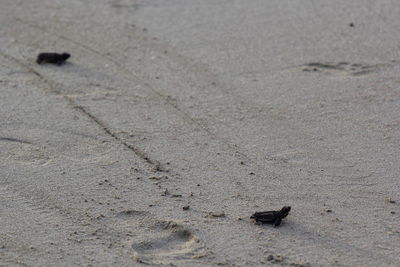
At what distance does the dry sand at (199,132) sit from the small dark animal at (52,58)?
7 cm

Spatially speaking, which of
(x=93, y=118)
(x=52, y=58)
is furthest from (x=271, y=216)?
(x=52, y=58)

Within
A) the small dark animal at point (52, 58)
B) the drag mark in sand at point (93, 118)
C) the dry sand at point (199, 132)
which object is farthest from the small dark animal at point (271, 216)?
the small dark animal at point (52, 58)

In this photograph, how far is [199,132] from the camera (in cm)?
418

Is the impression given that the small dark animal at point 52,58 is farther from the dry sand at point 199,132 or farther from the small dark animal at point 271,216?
the small dark animal at point 271,216

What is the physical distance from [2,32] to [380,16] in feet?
8.90

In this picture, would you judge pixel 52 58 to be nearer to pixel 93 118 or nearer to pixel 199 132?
pixel 93 118

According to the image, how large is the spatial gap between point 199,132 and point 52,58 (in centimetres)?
130

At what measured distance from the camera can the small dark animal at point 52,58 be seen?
196 inches

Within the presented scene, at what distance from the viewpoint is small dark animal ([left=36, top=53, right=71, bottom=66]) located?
16.3 feet

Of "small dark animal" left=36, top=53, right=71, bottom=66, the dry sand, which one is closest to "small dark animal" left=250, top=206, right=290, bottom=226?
the dry sand

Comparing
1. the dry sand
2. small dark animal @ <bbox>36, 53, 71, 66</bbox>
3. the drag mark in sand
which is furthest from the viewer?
small dark animal @ <bbox>36, 53, 71, 66</bbox>

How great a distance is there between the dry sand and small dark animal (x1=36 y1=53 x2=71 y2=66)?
7 centimetres

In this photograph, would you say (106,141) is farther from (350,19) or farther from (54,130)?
(350,19)

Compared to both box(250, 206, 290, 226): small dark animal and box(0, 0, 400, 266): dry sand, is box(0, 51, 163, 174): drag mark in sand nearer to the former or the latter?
box(0, 0, 400, 266): dry sand
